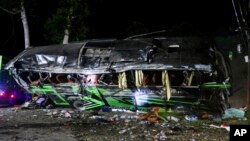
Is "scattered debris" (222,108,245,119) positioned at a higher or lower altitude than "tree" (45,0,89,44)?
lower

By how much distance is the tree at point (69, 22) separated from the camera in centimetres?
1959

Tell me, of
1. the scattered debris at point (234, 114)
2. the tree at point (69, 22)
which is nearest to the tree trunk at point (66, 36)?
the tree at point (69, 22)

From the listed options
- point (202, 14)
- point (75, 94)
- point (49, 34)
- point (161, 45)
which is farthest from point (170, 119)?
point (202, 14)

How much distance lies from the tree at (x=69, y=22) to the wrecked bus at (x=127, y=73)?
9.22 ft

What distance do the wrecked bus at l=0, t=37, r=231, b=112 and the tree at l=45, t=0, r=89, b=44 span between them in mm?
2809

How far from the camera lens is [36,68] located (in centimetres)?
1656

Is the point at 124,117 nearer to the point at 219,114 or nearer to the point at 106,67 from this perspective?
the point at 106,67

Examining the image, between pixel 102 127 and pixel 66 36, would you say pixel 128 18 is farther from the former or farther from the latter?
pixel 102 127

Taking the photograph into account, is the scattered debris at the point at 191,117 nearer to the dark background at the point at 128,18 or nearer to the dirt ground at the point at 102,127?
the dirt ground at the point at 102,127

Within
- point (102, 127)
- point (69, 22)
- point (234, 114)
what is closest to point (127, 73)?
point (102, 127)

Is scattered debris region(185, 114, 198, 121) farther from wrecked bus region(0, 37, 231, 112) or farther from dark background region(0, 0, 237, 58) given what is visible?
dark background region(0, 0, 237, 58)

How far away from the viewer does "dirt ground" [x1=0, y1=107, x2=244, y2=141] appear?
10703 millimetres

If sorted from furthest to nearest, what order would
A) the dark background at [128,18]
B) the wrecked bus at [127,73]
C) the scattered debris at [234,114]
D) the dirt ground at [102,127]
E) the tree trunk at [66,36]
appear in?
the dark background at [128,18] → the tree trunk at [66,36] → the wrecked bus at [127,73] → the scattered debris at [234,114] → the dirt ground at [102,127]

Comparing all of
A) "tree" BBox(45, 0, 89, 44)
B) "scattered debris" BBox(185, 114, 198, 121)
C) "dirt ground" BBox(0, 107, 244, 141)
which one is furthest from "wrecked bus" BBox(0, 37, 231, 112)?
"tree" BBox(45, 0, 89, 44)
